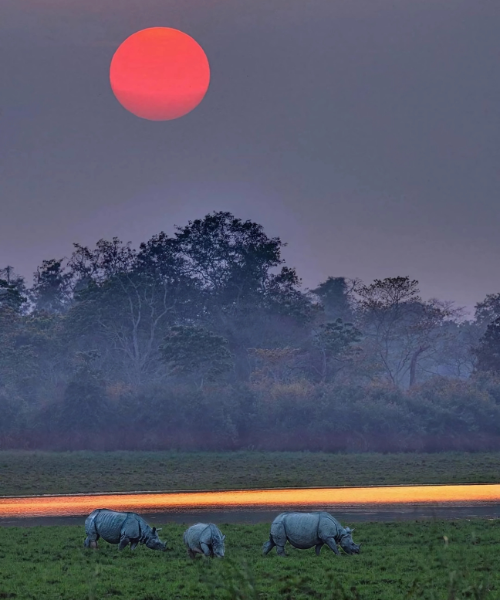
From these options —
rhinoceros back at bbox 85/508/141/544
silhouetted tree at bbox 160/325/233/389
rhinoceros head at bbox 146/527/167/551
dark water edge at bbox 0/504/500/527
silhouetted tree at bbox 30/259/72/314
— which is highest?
silhouetted tree at bbox 30/259/72/314

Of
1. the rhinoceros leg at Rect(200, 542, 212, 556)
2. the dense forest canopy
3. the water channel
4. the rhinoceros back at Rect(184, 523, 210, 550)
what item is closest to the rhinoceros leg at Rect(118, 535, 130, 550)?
the rhinoceros back at Rect(184, 523, 210, 550)

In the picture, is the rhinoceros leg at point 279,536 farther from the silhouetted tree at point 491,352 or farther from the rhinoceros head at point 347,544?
the silhouetted tree at point 491,352

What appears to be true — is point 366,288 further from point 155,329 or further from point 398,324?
point 155,329

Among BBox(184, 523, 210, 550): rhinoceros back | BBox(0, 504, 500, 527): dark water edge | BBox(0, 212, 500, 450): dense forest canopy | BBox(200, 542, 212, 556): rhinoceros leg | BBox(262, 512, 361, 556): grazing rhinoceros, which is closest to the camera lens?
BBox(200, 542, 212, 556): rhinoceros leg

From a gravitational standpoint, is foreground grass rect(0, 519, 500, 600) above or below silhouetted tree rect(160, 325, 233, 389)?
below

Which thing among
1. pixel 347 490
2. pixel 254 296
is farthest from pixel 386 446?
pixel 254 296

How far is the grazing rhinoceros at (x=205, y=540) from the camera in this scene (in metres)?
19.5

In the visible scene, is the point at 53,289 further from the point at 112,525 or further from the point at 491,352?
the point at 112,525

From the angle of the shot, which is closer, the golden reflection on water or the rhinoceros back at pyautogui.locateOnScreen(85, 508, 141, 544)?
the rhinoceros back at pyautogui.locateOnScreen(85, 508, 141, 544)

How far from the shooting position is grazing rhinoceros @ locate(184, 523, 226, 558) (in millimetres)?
19469

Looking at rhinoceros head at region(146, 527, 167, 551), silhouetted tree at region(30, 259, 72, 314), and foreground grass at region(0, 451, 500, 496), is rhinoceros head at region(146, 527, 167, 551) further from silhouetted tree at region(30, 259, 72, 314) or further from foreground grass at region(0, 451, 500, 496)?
silhouetted tree at region(30, 259, 72, 314)

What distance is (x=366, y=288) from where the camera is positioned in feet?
396

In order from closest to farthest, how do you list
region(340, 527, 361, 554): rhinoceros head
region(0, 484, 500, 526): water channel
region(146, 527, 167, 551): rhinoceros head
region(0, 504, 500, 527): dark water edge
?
region(340, 527, 361, 554): rhinoceros head, region(146, 527, 167, 551): rhinoceros head, region(0, 504, 500, 527): dark water edge, region(0, 484, 500, 526): water channel

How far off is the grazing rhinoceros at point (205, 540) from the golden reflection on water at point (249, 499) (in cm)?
1331
